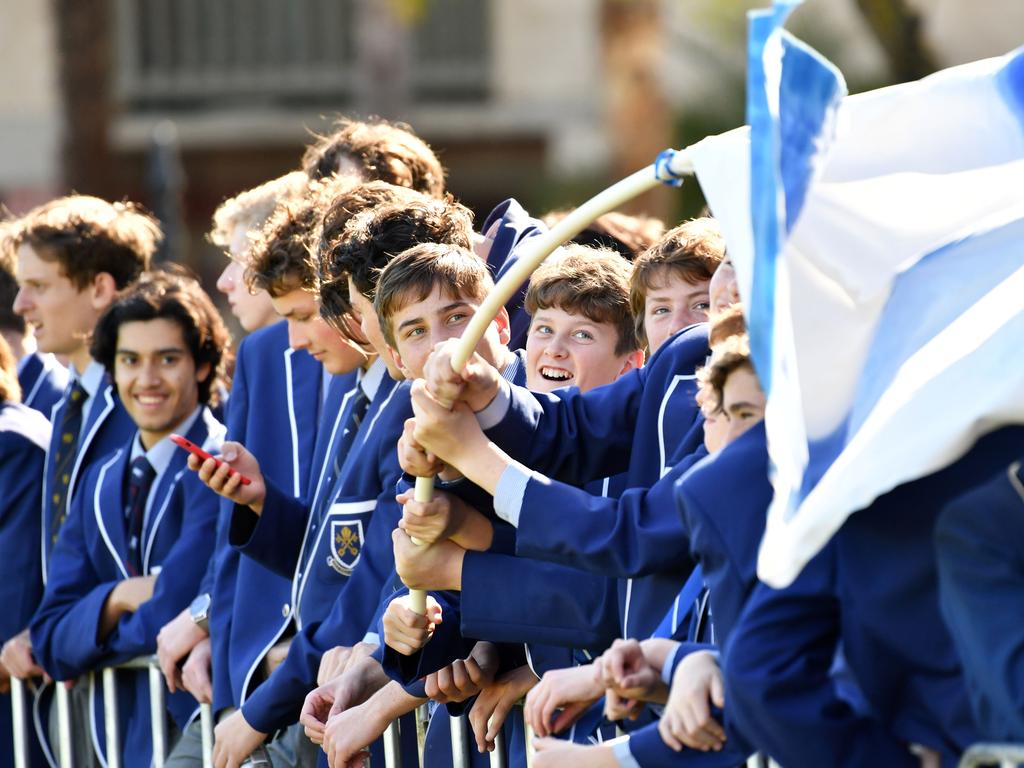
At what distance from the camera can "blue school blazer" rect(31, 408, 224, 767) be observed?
5145 mm

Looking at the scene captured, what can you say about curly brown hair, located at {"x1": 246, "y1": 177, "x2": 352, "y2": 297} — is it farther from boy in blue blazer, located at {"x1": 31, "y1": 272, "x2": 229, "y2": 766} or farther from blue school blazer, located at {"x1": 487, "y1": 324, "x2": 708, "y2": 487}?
blue school blazer, located at {"x1": 487, "y1": 324, "x2": 708, "y2": 487}

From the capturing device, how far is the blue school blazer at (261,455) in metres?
4.87

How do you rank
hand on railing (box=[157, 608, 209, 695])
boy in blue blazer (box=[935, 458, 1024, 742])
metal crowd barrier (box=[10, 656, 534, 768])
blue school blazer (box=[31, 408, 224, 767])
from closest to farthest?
boy in blue blazer (box=[935, 458, 1024, 742]) < metal crowd barrier (box=[10, 656, 534, 768]) < hand on railing (box=[157, 608, 209, 695]) < blue school blazer (box=[31, 408, 224, 767])

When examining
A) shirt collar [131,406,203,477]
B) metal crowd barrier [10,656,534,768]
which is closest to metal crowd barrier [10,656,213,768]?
metal crowd barrier [10,656,534,768]

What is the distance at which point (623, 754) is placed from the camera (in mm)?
3285

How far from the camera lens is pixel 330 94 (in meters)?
21.5

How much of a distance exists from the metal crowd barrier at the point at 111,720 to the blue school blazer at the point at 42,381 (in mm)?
1160

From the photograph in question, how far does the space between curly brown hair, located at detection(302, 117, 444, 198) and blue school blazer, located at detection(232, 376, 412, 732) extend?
0.86 meters

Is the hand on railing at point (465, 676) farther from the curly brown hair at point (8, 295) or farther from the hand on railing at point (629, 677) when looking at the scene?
the curly brown hair at point (8, 295)

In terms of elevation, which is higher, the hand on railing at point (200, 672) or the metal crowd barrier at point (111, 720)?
the hand on railing at point (200, 672)

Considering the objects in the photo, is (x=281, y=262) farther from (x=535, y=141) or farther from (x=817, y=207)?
(x=535, y=141)

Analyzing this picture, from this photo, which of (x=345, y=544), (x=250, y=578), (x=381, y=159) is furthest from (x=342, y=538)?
(x=381, y=159)

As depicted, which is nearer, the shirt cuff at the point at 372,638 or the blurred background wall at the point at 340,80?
the shirt cuff at the point at 372,638

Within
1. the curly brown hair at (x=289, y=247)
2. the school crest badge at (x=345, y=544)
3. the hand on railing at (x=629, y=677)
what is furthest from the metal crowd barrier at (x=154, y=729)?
the curly brown hair at (x=289, y=247)
